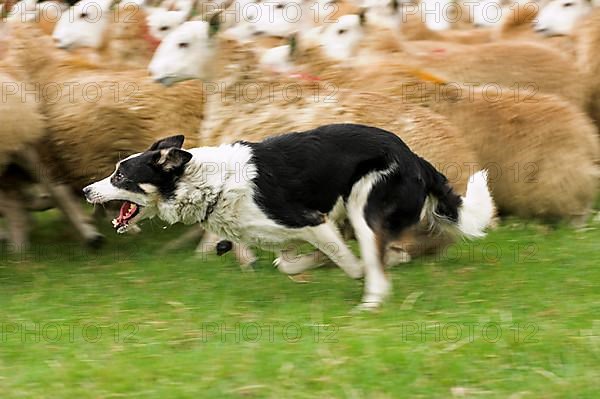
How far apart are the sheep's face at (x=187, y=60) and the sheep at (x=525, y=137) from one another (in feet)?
3.49

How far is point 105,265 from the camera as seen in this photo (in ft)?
24.6

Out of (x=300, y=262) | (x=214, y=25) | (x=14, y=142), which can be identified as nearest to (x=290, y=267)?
(x=300, y=262)

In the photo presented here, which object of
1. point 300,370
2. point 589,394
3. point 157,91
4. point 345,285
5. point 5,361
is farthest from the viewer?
point 157,91

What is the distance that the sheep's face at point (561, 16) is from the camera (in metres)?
11.5

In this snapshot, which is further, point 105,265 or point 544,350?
point 105,265

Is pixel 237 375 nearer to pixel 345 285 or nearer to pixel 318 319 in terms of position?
pixel 318 319

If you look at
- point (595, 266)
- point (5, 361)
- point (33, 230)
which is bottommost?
point (33, 230)

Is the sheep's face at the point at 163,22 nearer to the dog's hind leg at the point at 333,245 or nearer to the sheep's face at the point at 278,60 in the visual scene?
the sheep's face at the point at 278,60

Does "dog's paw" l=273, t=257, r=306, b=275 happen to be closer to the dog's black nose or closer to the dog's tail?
the dog's black nose

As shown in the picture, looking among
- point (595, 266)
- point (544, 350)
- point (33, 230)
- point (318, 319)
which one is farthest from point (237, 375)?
point (33, 230)

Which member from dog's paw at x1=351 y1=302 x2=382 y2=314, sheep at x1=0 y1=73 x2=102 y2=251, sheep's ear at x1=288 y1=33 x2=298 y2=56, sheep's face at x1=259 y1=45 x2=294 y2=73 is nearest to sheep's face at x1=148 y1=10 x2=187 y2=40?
sheep's face at x1=259 y1=45 x2=294 y2=73

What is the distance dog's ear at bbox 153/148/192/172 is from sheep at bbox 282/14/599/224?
2.40 m

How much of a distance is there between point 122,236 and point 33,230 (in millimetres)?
797

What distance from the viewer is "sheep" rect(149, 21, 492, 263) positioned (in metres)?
7.47
